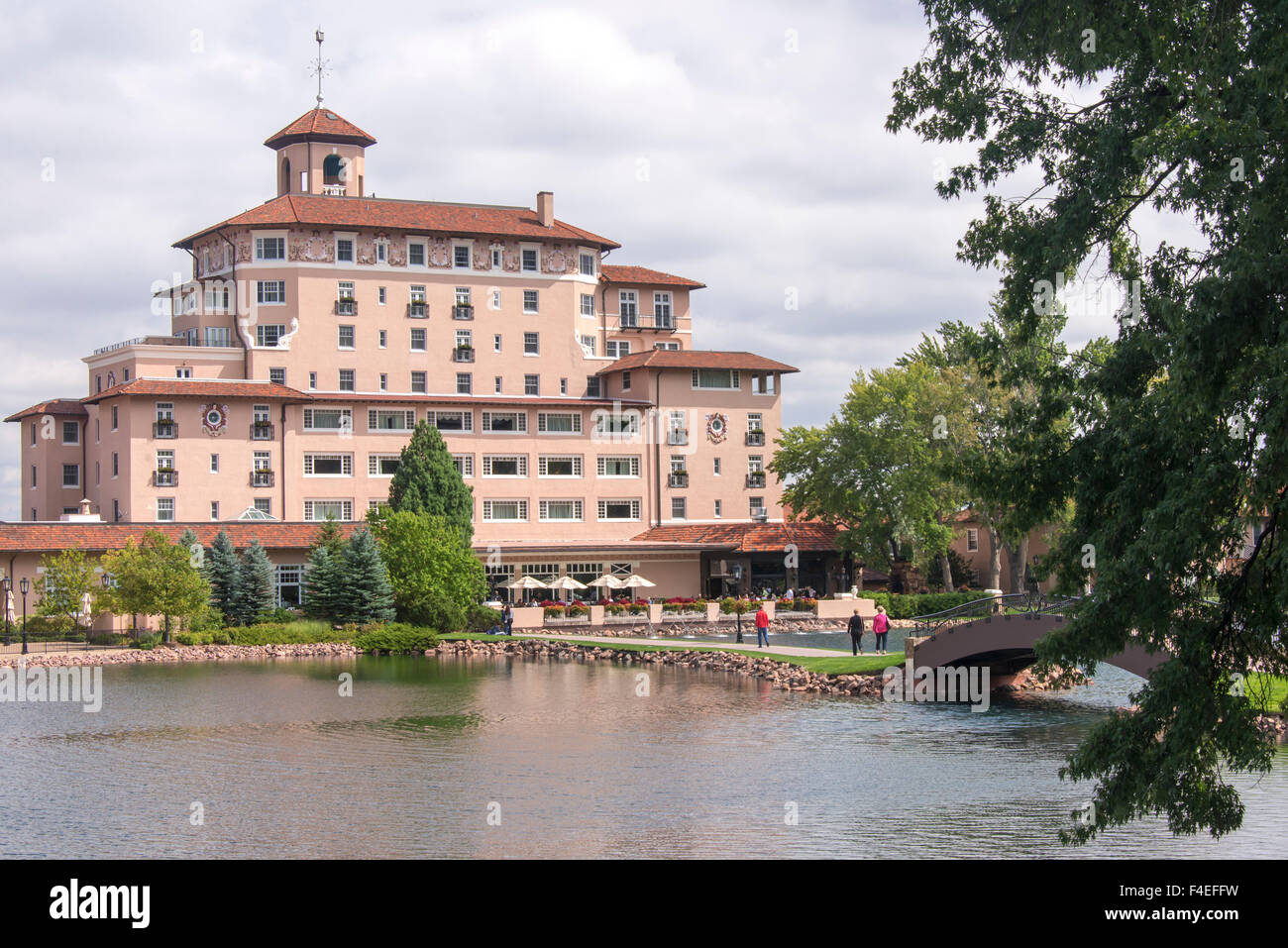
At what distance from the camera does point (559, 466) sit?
295 ft

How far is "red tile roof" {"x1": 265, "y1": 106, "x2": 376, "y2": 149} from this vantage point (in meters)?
97.2

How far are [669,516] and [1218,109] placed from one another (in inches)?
3054

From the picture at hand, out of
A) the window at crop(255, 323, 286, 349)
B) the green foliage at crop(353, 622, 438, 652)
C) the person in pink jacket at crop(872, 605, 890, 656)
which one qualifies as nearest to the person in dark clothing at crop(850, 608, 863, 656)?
the person in pink jacket at crop(872, 605, 890, 656)

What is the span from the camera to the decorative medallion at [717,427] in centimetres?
9356

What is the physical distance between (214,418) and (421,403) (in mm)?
12702

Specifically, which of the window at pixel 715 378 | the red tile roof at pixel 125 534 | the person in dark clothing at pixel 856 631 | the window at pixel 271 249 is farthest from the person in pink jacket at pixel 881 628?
the window at pixel 271 249

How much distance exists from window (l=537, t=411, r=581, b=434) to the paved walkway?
21346 mm

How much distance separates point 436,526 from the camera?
235ft

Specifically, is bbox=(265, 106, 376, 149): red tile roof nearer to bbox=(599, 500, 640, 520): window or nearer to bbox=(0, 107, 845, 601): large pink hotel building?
bbox=(0, 107, 845, 601): large pink hotel building

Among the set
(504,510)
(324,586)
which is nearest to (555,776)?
(324,586)

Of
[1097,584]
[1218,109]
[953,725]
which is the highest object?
[1218,109]

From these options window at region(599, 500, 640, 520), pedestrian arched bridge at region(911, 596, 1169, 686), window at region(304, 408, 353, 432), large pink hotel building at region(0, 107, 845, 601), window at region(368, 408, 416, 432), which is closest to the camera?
pedestrian arched bridge at region(911, 596, 1169, 686)

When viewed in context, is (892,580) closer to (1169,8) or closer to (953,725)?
(953,725)
